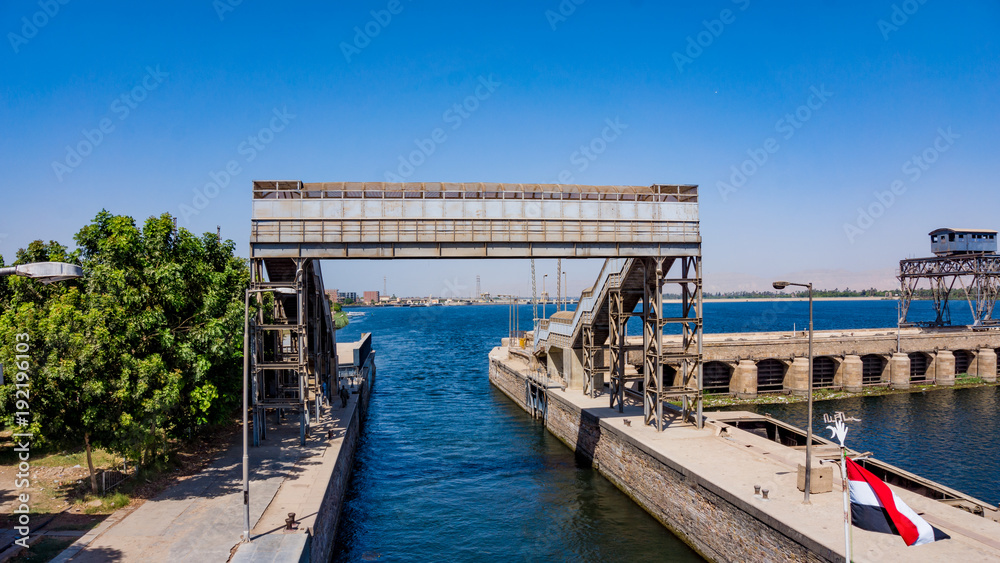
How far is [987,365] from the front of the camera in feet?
205

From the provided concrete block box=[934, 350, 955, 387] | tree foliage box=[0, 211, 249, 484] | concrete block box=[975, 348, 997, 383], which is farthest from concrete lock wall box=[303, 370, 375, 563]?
concrete block box=[975, 348, 997, 383]

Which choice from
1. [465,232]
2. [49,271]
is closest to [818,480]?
[465,232]

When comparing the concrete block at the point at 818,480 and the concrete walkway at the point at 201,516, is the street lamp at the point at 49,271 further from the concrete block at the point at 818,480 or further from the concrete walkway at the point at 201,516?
the concrete block at the point at 818,480

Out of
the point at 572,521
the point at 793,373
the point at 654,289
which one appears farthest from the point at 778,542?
the point at 793,373

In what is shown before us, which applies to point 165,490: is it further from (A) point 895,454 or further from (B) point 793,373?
(B) point 793,373

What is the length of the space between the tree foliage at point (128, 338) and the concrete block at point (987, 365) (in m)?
75.4

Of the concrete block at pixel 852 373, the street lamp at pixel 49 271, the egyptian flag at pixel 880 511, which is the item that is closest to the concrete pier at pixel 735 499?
the egyptian flag at pixel 880 511

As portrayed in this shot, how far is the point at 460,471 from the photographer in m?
35.1

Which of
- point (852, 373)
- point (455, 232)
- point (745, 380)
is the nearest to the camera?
point (455, 232)

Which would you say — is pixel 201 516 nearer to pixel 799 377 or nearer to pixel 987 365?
pixel 799 377

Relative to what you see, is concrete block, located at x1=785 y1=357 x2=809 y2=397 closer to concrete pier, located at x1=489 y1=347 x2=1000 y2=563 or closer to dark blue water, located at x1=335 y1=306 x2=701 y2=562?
concrete pier, located at x1=489 y1=347 x2=1000 y2=563

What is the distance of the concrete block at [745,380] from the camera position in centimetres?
5466

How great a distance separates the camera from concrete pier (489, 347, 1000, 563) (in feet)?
56.1

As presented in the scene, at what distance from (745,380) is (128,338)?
5116 cm
